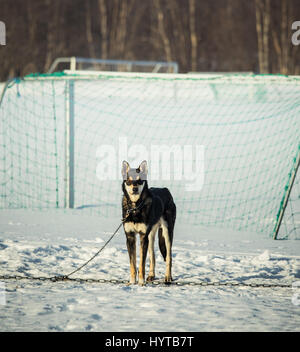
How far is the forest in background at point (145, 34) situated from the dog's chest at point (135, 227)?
1917cm

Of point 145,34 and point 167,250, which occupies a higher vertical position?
point 145,34

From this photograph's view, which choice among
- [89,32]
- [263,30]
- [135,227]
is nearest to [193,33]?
[263,30]

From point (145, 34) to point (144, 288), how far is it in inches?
866

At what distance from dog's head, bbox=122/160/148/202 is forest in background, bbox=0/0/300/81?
19.1 meters

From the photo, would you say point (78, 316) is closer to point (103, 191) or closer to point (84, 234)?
point (84, 234)

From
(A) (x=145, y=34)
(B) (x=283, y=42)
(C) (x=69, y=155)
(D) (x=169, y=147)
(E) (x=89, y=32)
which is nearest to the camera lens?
(C) (x=69, y=155)

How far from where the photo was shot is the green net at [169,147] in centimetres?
786

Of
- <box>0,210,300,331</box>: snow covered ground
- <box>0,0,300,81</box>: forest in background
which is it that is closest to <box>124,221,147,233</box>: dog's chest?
<box>0,210,300,331</box>: snow covered ground

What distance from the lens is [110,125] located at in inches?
518

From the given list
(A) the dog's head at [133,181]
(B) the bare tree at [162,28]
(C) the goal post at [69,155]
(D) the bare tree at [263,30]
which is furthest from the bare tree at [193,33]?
(A) the dog's head at [133,181]

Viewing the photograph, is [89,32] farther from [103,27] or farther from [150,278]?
[150,278]

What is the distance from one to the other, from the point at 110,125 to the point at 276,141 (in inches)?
169

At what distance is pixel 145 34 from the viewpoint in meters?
24.6

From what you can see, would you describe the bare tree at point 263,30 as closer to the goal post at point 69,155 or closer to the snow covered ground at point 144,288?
the goal post at point 69,155
